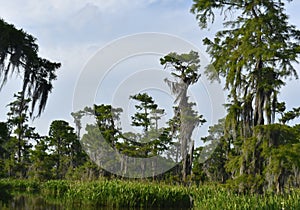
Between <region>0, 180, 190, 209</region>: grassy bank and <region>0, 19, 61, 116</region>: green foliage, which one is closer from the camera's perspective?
<region>0, 19, 61, 116</region>: green foliage

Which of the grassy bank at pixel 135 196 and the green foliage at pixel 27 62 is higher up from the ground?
the green foliage at pixel 27 62

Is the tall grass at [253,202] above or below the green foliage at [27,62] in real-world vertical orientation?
below

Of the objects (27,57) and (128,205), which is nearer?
(27,57)

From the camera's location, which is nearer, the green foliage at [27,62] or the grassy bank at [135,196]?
the green foliage at [27,62]

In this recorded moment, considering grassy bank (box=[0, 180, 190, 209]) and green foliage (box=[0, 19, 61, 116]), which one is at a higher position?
green foliage (box=[0, 19, 61, 116])

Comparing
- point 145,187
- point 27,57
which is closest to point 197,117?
point 145,187

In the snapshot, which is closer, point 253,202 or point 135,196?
point 253,202

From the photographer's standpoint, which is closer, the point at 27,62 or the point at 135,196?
the point at 27,62

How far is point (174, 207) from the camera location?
12.8 meters

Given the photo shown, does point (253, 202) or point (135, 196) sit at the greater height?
point (253, 202)

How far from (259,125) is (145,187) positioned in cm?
507

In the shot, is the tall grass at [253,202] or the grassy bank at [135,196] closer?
the tall grass at [253,202]

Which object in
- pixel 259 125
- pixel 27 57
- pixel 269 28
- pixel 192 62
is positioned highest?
pixel 192 62

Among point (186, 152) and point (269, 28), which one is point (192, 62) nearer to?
point (186, 152)
